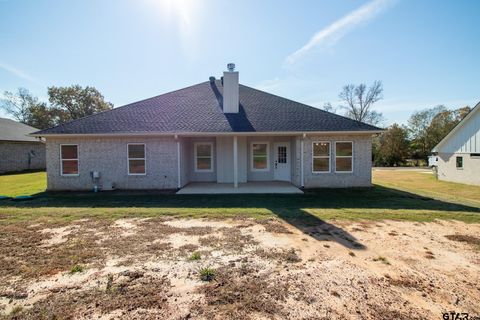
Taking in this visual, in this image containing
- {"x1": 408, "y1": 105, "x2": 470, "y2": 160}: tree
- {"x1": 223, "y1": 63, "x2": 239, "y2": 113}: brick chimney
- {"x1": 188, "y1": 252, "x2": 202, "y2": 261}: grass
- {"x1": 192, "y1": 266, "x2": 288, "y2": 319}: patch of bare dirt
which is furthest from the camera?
{"x1": 408, "y1": 105, "x2": 470, "y2": 160}: tree

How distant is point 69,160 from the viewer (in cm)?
1251

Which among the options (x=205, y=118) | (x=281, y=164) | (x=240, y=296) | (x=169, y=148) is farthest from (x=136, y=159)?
(x=240, y=296)

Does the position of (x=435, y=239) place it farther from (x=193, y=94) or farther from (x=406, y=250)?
(x=193, y=94)

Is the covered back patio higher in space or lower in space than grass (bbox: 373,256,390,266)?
higher

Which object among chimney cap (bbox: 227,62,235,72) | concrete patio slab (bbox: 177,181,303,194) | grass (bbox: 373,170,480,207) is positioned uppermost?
chimney cap (bbox: 227,62,235,72)

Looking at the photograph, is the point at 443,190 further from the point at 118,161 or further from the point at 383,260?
the point at 118,161

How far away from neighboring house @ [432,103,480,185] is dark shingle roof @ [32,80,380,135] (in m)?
8.56

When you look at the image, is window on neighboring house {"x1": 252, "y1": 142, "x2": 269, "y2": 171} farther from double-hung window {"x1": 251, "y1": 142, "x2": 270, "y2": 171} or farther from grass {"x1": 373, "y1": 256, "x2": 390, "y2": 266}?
grass {"x1": 373, "y1": 256, "x2": 390, "y2": 266}

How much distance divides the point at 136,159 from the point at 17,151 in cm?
1882

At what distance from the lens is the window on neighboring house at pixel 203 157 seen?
47.5 ft

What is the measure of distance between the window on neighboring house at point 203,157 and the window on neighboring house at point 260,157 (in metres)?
2.42

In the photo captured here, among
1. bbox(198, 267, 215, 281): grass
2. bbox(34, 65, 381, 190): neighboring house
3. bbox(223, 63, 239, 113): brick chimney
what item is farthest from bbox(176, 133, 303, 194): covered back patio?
bbox(198, 267, 215, 281): grass

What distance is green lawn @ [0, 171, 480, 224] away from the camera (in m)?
7.38

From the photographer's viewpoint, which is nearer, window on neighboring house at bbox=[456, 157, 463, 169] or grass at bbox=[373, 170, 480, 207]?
grass at bbox=[373, 170, 480, 207]
